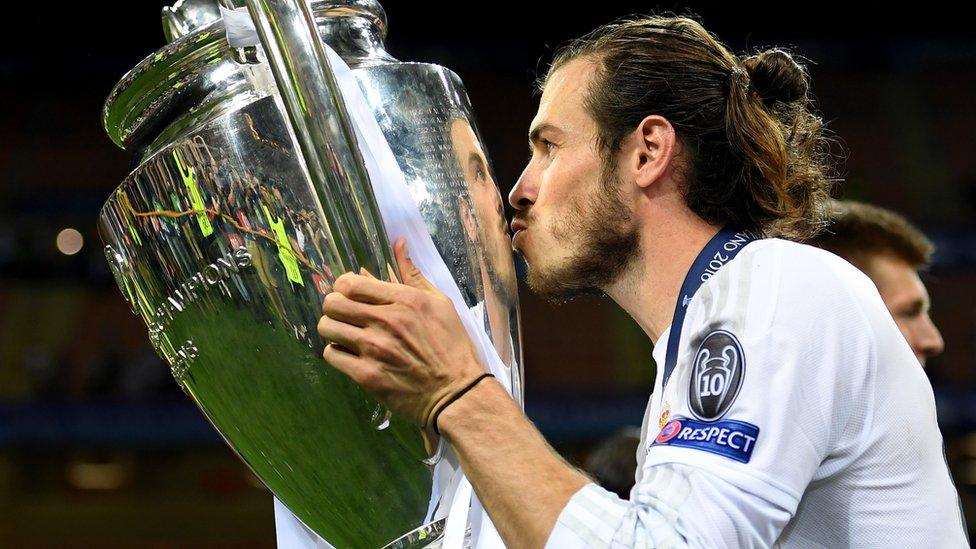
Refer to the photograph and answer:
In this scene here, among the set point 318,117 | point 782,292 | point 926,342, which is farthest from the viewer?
point 926,342

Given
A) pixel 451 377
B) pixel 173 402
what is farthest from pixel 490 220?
pixel 173 402

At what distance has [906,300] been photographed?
2068 millimetres

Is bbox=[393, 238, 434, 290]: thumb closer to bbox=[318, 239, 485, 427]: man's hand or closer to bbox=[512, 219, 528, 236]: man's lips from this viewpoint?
bbox=[318, 239, 485, 427]: man's hand

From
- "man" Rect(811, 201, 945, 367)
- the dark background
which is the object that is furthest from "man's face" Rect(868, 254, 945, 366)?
the dark background

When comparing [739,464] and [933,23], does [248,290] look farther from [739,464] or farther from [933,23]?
[933,23]

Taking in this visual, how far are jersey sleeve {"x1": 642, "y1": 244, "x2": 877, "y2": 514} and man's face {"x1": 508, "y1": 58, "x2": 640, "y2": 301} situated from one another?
234 mm

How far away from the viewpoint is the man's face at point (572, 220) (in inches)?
46.5

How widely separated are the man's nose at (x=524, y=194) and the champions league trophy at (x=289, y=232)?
0.64ft

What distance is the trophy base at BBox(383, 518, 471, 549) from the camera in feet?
2.95

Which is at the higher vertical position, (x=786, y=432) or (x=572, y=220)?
(x=572, y=220)

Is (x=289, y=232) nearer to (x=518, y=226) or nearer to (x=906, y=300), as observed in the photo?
(x=518, y=226)

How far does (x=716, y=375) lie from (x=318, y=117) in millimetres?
361

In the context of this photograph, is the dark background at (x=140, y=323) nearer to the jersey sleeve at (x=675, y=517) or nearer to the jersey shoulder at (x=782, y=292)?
the jersey shoulder at (x=782, y=292)

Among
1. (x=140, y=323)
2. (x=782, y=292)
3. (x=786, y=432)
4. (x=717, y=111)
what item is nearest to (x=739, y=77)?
(x=717, y=111)
